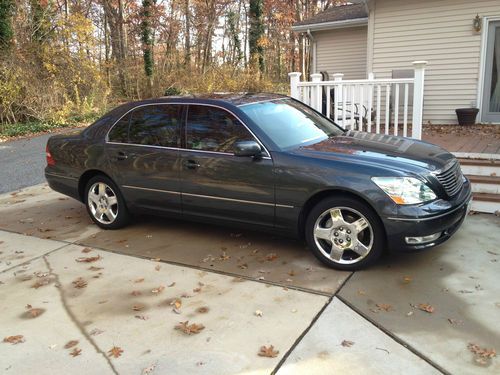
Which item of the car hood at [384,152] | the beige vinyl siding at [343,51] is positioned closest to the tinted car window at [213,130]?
the car hood at [384,152]

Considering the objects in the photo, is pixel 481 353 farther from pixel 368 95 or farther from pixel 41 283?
pixel 368 95

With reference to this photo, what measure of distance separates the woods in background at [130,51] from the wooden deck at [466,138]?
10.4 meters

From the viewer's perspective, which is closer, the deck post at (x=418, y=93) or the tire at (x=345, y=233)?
the tire at (x=345, y=233)

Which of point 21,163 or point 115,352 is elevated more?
point 21,163

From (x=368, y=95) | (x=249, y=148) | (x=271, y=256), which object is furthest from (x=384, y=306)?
(x=368, y=95)

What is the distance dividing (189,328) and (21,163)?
26.8 ft

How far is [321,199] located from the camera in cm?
420

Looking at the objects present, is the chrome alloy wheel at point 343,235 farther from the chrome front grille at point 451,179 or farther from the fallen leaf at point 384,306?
the chrome front grille at point 451,179

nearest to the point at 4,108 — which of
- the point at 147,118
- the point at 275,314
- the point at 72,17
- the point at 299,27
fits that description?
the point at 72,17

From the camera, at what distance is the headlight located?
382 cm

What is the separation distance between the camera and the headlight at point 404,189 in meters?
3.82

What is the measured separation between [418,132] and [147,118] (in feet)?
13.7

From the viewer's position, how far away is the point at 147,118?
5.25 meters

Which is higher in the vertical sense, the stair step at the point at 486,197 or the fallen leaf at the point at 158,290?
the stair step at the point at 486,197
